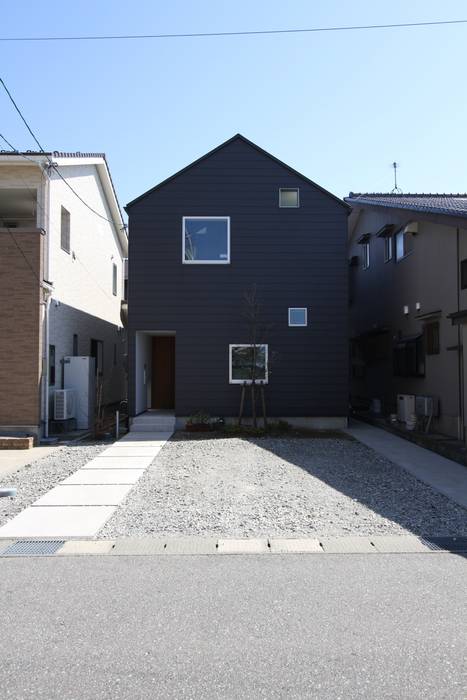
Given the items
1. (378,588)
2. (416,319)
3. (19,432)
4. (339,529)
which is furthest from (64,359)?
(378,588)

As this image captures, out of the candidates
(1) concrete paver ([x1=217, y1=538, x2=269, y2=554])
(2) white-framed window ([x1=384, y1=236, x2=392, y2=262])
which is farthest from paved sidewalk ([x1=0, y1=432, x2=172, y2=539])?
(2) white-framed window ([x1=384, y1=236, x2=392, y2=262])

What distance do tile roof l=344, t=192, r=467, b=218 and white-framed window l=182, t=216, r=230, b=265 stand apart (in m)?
3.87

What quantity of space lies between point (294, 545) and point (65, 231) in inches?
452

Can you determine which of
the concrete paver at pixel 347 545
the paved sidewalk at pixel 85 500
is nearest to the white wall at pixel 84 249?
the paved sidewalk at pixel 85 500

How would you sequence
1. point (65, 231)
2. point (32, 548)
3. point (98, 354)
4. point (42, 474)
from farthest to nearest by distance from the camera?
point (98, 354) < point (65, 231) < point (42, 474) < point (32, 548)

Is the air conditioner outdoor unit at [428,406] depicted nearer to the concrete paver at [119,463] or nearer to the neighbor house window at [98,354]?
the concrete paver at [119,463]

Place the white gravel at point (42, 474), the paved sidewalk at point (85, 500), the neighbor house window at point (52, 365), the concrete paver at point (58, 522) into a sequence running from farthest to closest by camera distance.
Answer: the neighbor house window at point (52, 365) → the white gravel at point (42, 474) → the paved sidewalk at point (85, 500) → the concrete paver at point (58, 522)

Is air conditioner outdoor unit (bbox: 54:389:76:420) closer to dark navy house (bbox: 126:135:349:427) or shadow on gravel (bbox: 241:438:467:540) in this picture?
dark navy house (bbox: 126:135:349:427)

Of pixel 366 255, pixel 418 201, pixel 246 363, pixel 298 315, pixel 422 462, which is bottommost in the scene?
pixel 422 462

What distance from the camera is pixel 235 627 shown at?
3314mm

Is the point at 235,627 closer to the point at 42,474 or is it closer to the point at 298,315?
the point at 42,474

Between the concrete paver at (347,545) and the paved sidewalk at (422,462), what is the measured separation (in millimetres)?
1984

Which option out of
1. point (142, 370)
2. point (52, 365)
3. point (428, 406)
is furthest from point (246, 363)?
point (52, 365)

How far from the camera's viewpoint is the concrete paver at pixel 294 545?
478 cm
